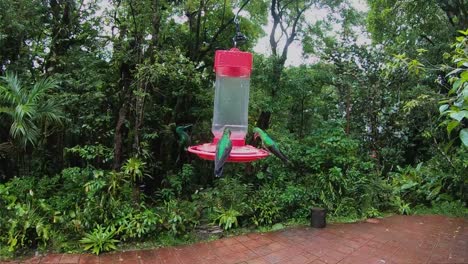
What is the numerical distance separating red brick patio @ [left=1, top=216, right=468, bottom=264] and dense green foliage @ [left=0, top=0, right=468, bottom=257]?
0.28 metres

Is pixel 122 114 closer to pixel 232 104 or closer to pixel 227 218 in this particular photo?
pixel 227 218

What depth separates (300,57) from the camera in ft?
22.7

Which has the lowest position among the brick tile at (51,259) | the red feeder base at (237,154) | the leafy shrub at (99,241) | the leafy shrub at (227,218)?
the brick tile at (51,259)

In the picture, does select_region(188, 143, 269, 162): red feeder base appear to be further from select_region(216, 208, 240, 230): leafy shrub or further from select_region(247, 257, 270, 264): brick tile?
select_region(216, 208, 240, 230): leafy shrub

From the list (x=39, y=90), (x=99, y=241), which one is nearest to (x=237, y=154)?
(x=99, y=241)

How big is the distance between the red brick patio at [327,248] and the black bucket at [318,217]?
4.4 inches

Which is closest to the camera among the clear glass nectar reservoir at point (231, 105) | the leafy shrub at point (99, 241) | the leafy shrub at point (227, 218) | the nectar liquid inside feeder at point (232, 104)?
the nectar liquid inside feeder at point (232, 104)

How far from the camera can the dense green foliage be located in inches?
159

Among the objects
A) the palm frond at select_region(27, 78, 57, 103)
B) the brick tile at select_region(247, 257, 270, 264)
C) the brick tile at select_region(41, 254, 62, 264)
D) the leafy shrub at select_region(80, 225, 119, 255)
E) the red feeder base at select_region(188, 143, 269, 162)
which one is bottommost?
the brick tile at select_region(41, 254, 62, 264)

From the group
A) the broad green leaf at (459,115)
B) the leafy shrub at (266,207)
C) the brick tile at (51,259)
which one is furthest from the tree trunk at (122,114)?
the broad green leaf at (459,115)

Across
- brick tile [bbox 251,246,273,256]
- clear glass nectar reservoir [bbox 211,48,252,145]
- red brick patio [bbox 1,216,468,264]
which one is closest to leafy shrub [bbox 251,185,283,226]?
red brick patio [bbox 1,216,468,264]

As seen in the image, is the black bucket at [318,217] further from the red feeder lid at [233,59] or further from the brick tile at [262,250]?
the red feeder lid at [233,59]

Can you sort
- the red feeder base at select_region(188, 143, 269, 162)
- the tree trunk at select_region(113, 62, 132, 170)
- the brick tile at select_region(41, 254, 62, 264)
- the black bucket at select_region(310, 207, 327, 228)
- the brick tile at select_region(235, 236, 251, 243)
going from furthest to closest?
the black bucket at select_region(310, 207, 327, 228)
the tree trunk at select_region(113, 62, 132, 170)
the brick tile at select_region(235, 236, 251, 243)
the brick tile at select_region(41, 254, 62, 264)
the red feeder base at select_region(188, 143, 269, 162)

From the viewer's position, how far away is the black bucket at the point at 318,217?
15.2ft
